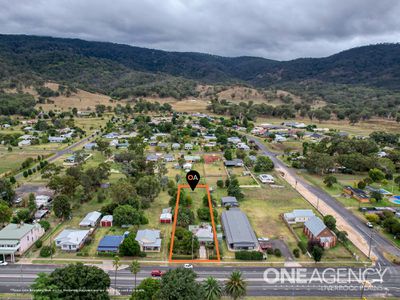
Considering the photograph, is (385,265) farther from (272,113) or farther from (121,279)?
(272,113)

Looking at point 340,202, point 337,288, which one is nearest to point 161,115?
point 340,202

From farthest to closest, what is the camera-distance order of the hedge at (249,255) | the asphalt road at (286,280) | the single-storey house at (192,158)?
the single-storey house at (192,158), the hedge at (249,255), the asphalt road at (286,280)

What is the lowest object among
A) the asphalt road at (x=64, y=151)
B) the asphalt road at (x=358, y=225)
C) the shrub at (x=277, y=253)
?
the asphalt road at (x=64, y=151)

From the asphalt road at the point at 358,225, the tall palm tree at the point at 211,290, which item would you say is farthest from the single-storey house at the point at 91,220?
the asphalt road at the point at 358,225

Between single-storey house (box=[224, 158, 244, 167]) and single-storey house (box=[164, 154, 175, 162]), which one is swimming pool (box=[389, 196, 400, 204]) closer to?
single-storey house (box=[224, 158, 244, 167])

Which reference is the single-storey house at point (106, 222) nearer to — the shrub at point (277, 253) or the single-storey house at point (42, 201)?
the single-storey house at point (42, 201)

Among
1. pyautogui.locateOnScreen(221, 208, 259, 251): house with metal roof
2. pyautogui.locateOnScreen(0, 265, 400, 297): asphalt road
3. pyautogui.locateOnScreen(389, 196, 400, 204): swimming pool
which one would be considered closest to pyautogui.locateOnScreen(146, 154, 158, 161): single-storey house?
pyautogui.locateOnScreen(221, 208, 259, 251): house with metal roof
